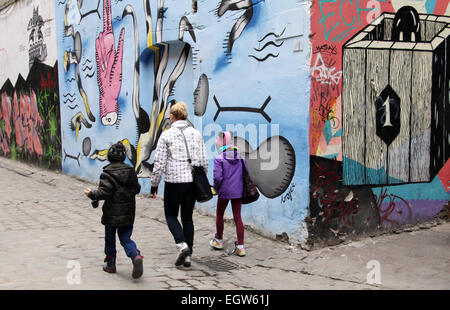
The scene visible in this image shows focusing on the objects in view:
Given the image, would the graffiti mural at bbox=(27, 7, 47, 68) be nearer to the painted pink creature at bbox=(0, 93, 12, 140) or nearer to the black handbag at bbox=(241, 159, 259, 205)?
the painted pink creature at bbox=(0, 93, 12, 140)

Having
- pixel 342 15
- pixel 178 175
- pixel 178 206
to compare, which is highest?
pixel 342 15

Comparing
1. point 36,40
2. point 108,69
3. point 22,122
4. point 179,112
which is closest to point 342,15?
point 179,112

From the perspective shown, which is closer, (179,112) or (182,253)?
(182,253)

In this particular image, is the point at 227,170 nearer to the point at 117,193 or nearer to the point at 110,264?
the point at 117,193

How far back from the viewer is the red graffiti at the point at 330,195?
5.36 m

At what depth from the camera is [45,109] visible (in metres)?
12.2

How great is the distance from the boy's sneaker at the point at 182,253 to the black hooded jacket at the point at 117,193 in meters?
0.66

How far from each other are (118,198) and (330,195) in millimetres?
2520

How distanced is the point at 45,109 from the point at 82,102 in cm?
220

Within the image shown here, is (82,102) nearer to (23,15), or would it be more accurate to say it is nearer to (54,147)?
(54,147)

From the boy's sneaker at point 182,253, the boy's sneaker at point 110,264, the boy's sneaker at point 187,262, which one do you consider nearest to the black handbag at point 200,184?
the boy's sneaker at point 182,253

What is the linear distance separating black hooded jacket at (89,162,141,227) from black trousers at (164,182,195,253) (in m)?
0.54

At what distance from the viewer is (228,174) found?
5215 mm
